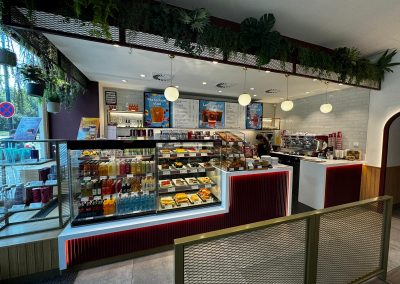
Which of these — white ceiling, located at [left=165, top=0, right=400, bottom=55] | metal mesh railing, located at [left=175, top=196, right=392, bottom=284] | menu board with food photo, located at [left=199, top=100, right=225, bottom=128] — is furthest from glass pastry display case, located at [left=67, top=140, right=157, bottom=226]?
menu board with food photo, located at [left=199, top=100, right=225, bottom=128]

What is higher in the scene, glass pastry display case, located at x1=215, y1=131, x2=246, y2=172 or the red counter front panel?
glass pastry display case, located at x1=215, y1=131, x2=246, y2=172

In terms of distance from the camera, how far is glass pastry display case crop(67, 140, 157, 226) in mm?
2398

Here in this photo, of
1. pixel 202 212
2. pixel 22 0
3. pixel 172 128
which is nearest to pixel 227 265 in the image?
pixel 202 212

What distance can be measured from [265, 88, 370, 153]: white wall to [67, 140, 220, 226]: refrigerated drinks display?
4.20 metres

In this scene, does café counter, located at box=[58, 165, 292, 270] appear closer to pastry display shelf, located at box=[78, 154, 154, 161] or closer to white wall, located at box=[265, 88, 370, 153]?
Answer: pastry display shelf, located at box=[78, 154, 154, 161]

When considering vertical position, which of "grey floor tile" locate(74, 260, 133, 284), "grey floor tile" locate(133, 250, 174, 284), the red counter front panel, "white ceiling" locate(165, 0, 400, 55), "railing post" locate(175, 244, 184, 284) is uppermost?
"white ceiling" locate(165, 0, 400, 55)

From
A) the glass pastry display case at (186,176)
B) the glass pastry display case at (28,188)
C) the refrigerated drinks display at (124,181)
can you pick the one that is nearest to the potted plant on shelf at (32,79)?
the glass pastry display case at (28,188)

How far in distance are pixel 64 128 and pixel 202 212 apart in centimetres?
419

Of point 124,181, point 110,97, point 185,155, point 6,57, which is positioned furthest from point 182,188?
point 110,97

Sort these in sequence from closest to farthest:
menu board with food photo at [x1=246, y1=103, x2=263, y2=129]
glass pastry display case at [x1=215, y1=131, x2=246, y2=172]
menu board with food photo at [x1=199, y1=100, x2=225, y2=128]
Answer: glass pastry display case at [x1=215, y1=131, x2=246, y2=172]
menu board with food photo at [x1=199, y1=100, x2=225, y2=128]
menu board with food photo at [x1=246, y1=103, x2=263, y2=129]

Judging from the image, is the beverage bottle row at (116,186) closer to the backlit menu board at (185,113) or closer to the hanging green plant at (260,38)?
the hanging green plant at (260,38)

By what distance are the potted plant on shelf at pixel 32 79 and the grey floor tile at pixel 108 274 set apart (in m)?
2.56

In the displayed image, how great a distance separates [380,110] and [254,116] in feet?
11.4

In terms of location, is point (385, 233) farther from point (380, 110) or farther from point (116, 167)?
point (116, 167)
